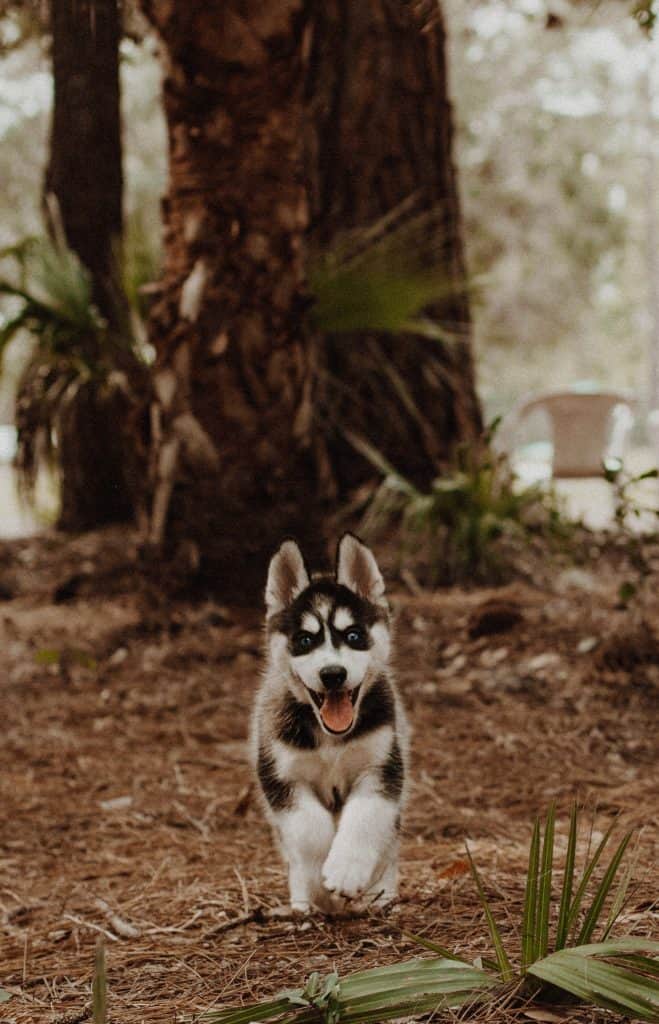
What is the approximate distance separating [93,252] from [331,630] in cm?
561

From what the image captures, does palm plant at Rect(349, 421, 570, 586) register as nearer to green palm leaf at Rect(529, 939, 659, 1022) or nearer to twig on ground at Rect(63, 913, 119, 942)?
twig on ground at Rect(63, 913, 119, 942)

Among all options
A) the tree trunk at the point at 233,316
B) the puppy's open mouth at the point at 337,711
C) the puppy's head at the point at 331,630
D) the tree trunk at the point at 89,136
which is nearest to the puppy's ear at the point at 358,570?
the puppy's head at the point at 331,630

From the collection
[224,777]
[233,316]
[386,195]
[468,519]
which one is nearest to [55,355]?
[233,316]

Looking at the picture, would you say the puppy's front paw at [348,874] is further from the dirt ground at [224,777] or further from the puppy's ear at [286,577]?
the puppy's ear at [286,577]

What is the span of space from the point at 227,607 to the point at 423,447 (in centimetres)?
197

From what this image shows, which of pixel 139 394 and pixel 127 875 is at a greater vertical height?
pixel 139 394

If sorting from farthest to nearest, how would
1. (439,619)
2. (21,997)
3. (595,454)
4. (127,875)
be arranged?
(595,454) → (439,619) → (127,875) → (21,997)

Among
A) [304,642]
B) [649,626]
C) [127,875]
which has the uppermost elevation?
[304,642]

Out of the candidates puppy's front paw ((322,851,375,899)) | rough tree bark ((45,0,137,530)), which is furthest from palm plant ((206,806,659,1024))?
rough tree bark ((45,0,137,530))

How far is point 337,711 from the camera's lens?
2.47 metres

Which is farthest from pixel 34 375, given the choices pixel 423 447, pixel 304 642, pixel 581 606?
pixel 304 642

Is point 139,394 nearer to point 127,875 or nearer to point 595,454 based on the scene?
point 127,875

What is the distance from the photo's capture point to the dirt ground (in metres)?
2.28

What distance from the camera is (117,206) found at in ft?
24.8
